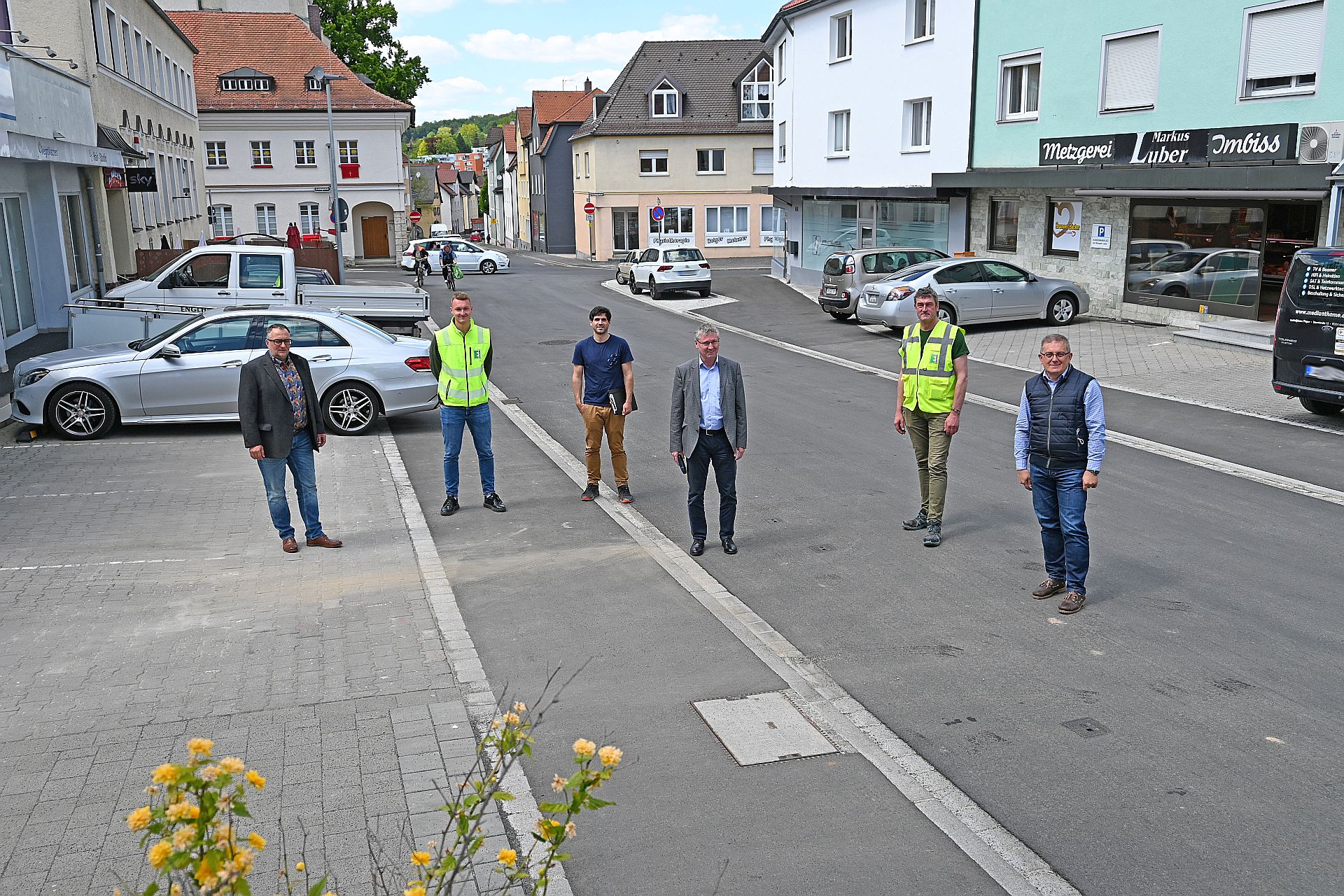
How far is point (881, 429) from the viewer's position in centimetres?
1427

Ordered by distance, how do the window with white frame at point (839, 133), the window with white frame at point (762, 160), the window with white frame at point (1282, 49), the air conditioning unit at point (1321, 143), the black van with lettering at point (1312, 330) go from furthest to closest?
the window with white frame at point (762, 160) < the window with white frame at point (839, 133) < the window with white frame at point (1282, 49) < the air conditioning unit at point (1321, 143) < the black van with lettering at point (1312, 330)

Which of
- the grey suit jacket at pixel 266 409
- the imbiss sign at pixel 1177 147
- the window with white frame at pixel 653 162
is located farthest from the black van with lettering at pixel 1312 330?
the window with white frame at pixel 653 162

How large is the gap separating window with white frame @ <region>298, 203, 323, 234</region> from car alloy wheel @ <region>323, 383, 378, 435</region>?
4203 cm

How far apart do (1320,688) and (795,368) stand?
1397 centimetres

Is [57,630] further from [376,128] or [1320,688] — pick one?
[376,128]

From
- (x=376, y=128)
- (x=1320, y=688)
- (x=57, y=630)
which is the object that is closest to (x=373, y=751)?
(x=57, y=630)

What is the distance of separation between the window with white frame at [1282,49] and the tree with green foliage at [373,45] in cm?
4863

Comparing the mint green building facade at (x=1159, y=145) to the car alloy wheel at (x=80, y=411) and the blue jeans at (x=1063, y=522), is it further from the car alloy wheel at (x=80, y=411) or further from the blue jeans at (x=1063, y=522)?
the car alloy wheel at (x=80, y=411)

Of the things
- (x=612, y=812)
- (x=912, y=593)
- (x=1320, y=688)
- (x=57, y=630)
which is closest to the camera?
(x=612, y=812)

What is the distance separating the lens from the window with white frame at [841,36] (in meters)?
32.2

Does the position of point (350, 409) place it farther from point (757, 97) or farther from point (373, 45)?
point (373, 45)

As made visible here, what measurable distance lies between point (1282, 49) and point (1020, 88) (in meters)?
7.00

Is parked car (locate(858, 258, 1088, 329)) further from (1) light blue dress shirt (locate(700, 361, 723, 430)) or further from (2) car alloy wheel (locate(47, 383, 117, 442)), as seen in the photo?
(2) car alloy wheel (locate(47, 383, 117, 442))

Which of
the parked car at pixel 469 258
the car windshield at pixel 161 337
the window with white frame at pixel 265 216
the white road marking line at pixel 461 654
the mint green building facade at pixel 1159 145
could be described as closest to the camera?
the white road marking line at pixel 461 654
